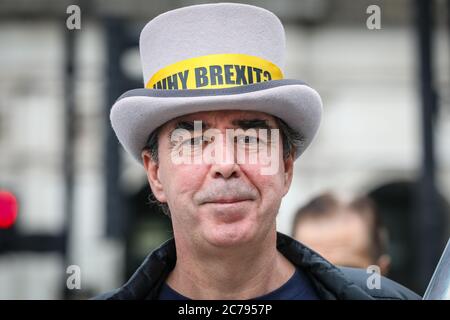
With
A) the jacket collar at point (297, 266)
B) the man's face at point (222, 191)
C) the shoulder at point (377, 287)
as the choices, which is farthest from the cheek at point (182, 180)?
the shoulder at point (377, 287)

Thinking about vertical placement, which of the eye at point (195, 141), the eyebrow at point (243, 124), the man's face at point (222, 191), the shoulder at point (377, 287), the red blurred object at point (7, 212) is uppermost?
the eyebrow at point (243, 124)

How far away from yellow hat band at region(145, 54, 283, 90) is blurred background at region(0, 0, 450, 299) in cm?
461

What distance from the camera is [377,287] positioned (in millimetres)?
1778

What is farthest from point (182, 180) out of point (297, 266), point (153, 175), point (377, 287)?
point (377, 287)

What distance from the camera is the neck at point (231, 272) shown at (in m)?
1.56

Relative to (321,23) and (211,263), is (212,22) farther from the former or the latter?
(321,23)

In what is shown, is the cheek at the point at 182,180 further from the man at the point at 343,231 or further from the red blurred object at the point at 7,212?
the red blurred object at the point at 7,212

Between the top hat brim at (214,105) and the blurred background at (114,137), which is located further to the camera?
the blurred background at (114,137)

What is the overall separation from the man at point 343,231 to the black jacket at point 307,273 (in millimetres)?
915

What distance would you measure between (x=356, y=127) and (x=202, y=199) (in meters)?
7.50

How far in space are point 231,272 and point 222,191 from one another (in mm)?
204

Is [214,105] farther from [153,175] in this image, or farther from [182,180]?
[153,175]

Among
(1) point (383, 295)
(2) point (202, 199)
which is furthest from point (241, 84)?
(1) point (383, 295)

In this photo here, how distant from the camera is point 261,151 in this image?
5.10ft
